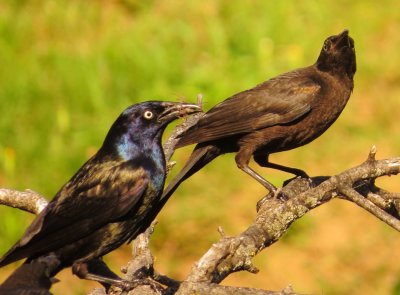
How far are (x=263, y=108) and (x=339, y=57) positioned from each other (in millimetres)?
702

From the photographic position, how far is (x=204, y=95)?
9.37 m

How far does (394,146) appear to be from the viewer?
31.2ft

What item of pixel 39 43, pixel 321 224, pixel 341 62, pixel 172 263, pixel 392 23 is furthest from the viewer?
pixel 392 23

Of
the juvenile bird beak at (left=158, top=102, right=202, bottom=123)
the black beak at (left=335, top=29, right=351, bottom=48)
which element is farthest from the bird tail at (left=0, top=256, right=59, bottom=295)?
the black beak at (left=335, top=29, right=351, bottom=48)

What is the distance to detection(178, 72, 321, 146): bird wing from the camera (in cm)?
600

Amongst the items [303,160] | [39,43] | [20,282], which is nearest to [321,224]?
[303,160]

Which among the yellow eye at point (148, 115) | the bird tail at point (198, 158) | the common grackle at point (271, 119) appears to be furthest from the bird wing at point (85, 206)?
the common grackle at point (271, 119)

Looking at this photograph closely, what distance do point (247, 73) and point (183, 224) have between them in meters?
2.24

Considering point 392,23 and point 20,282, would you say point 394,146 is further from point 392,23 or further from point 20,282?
point 20,282

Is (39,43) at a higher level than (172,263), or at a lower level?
higher

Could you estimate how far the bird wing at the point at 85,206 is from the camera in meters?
4.30

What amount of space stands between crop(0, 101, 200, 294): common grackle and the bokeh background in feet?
10.1

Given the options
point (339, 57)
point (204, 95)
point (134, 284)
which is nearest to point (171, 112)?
point (134, 284)

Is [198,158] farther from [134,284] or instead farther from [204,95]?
[204,95]
